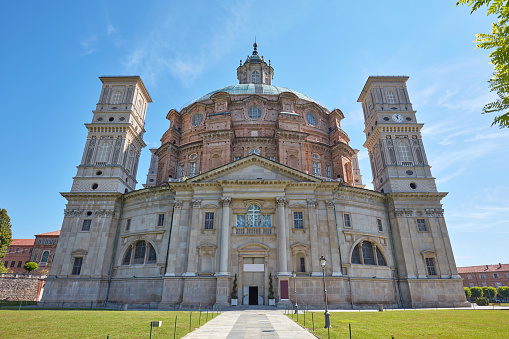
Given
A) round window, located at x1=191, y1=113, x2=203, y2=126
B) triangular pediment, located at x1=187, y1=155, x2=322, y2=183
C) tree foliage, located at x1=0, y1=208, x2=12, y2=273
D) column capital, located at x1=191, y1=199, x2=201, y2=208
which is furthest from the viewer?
tree foliage, located at x1=0, y1=208, x2=12, y2=273

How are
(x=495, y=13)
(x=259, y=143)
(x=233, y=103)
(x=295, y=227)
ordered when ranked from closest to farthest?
(x=495, y=13), (x=295, y=227), (x=259, y=143), (x=233, y=103)

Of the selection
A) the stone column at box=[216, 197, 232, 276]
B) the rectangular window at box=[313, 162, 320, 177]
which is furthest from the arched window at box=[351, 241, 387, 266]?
Result: the stone column at box=[216, 197, 232, 276]

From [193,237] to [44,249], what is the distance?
224ft

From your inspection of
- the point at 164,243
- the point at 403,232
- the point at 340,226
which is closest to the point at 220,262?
the point at 164,243

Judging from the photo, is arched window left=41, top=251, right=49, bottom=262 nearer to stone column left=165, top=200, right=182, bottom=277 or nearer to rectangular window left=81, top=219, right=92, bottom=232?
rectangular window left=81, top=219, right=92, bottom=232

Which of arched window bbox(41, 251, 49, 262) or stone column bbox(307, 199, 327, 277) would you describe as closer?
stone column bbox(307, 199, 327, 277)

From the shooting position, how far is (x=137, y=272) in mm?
33750

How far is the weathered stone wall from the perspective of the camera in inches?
1773

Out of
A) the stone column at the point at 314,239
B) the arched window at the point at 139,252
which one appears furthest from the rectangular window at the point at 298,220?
the arched window at the point at 139,252

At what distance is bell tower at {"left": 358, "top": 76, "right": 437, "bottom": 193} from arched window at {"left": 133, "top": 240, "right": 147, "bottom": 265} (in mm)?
31577

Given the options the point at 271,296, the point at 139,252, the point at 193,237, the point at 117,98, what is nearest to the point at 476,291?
the point at 271,296

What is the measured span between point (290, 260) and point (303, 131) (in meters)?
19.7

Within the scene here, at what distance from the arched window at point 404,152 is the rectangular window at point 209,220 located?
2656 centimetres

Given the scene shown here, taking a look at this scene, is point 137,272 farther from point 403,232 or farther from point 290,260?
point 403,232
